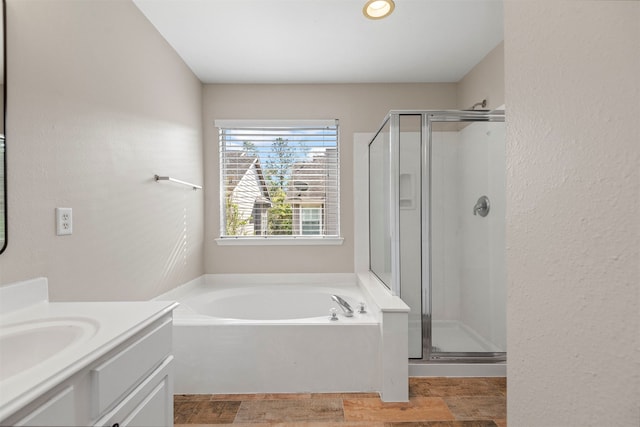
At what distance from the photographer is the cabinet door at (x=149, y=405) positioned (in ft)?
2.80

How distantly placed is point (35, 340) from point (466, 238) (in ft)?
7.83

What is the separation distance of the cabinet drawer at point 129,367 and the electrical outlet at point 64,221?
68cm

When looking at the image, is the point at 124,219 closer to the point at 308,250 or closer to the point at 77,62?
the point at 77,62

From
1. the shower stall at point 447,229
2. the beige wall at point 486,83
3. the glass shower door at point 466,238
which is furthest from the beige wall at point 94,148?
the beige wall at point 486,83

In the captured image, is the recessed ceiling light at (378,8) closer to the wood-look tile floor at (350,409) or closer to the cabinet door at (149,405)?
the cabinet door at (149,405)

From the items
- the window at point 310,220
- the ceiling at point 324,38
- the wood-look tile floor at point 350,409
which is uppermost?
the ceiling at point 324,38

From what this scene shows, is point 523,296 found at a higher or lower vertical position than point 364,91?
lower

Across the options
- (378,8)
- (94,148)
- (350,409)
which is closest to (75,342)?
(94,148)

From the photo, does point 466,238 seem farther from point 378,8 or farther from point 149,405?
point 149,405

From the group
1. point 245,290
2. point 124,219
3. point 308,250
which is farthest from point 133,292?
point 308,250

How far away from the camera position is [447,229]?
2.34 metres

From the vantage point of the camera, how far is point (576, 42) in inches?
24.6

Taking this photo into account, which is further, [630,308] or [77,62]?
[77,62]

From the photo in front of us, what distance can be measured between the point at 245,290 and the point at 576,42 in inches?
109
